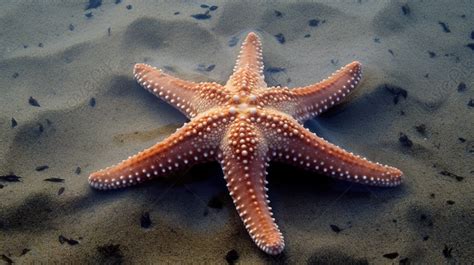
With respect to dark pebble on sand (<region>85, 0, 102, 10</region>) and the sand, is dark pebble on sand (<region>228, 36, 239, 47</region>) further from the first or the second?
dark pebble on sand (<region>85, 0, 102, 10</region>)

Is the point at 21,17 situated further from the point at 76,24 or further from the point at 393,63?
the point at 393,63

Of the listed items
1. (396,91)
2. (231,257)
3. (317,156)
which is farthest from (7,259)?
(396,91)

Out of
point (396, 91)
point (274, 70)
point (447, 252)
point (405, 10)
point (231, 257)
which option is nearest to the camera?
point (231, 257)

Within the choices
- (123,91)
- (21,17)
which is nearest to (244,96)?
(123,91)

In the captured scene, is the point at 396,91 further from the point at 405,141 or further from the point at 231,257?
the point at 231,257

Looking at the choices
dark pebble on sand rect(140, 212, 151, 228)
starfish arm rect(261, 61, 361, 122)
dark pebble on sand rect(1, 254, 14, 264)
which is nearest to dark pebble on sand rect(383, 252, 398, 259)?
starfish arm rect(261, 61, 361, 122)
